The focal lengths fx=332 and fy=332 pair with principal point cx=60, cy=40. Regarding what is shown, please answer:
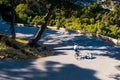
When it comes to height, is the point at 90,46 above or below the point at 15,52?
below

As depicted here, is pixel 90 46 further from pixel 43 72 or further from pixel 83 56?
pixel 43 72

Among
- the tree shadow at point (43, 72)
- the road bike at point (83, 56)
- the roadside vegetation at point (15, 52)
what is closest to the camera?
the tree shadow at point (43, 72)

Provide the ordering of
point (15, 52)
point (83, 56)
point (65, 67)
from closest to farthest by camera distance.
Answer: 1. point (65, 67)
2. point (15, 52)
3. point (83, 56)

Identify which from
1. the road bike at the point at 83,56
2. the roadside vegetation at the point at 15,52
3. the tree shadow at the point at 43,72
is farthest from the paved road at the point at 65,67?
the roadside vegetation at the point at 15,52

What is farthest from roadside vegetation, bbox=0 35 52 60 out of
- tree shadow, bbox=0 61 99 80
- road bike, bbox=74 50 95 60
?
road bike, bbox=74 50 95 60

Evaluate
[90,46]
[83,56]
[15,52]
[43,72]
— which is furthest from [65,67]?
[90,46]

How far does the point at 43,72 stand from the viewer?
1716 centimetres

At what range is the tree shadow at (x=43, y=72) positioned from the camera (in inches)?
623

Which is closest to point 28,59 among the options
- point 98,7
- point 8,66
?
point 8,66

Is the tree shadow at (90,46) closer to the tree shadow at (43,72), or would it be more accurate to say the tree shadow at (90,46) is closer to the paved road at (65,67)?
the paved road at (65,67)

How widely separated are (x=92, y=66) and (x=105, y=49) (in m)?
7.52

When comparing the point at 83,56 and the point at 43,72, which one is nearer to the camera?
the point at 43,72

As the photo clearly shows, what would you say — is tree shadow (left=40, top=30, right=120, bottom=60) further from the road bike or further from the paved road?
the road bike

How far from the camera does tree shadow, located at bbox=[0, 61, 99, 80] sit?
1583 cm
